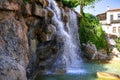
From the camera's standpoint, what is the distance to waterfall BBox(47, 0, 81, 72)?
91.0ft

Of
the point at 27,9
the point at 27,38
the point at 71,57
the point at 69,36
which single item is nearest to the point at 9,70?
the point at 27,38

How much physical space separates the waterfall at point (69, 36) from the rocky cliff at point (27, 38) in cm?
32

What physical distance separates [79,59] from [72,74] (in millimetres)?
10337

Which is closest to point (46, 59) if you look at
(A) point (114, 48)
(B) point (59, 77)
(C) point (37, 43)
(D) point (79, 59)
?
(C) point (37, 43)

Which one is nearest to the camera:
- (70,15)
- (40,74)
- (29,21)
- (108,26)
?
(29,21)

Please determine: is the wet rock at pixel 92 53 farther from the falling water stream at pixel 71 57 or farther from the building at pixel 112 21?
the building at pixel 112 21

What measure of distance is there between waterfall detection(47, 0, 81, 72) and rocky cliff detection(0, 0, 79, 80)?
1.06ft

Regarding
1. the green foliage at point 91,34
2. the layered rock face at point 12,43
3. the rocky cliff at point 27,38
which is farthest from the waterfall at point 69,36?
the layered rock face at point 12,43

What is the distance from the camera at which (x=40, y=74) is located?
2244cm

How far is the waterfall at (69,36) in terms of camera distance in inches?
1093

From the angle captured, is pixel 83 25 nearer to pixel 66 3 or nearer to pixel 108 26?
pixel 66 3

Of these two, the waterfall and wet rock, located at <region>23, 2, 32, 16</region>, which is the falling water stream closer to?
the waterfall

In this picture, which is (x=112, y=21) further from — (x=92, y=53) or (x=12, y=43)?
(x=12, y=43)

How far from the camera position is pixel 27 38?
18.4 meters
